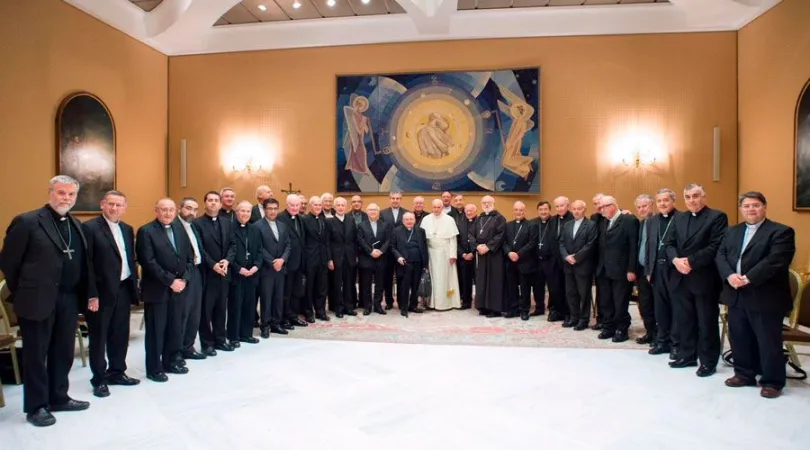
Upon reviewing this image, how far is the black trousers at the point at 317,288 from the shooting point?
7.36 metres

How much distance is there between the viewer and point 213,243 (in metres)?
5.53

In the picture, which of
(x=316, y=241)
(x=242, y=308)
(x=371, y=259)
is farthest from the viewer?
(x=371, y=259)

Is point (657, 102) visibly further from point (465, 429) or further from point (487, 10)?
point (465, 429)

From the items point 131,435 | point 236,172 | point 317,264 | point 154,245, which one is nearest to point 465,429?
point 131,435

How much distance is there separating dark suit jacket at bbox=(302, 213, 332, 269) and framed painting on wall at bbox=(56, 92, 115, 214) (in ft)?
13.6

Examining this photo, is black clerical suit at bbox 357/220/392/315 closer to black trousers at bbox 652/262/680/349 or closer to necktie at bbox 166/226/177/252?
necktie at bbox 166/226/177/252

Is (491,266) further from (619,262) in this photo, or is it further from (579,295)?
(619,262)

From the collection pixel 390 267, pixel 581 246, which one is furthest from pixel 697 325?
pixel 390 267

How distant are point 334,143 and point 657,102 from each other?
252 inches

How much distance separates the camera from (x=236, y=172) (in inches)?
430

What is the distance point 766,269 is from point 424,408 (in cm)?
305

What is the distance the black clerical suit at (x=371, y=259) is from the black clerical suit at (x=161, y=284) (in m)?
3.27

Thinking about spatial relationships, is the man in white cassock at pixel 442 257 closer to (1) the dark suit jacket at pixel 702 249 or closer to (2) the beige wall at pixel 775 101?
(1) the dark suit jacket at pixel 702 249

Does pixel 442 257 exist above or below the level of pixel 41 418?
above
